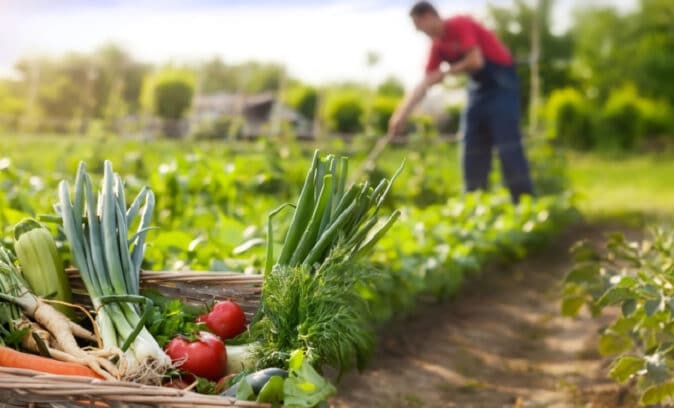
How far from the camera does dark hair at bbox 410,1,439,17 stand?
579 cm

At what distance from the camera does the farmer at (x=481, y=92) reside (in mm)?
5875

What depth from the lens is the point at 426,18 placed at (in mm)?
5789

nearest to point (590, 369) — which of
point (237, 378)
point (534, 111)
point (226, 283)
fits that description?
point (226, 283)

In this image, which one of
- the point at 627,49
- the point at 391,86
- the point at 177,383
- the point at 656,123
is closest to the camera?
the point at 177,383

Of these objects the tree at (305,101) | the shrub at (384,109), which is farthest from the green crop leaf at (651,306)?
the tree at (305,101)

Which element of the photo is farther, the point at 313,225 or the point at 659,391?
the point at 659,391

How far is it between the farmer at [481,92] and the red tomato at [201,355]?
4.20 meters

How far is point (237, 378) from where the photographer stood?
1.73m

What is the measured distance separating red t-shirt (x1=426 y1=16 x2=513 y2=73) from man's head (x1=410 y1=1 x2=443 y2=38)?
143 millimetres

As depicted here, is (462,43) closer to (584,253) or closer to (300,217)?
(584,253)

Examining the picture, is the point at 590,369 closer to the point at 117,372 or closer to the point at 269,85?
the point at 117,372

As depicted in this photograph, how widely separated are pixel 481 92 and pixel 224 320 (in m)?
4.61

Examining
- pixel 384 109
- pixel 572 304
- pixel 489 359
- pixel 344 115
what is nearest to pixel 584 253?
pixel 572 304

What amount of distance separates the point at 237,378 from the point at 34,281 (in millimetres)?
611
